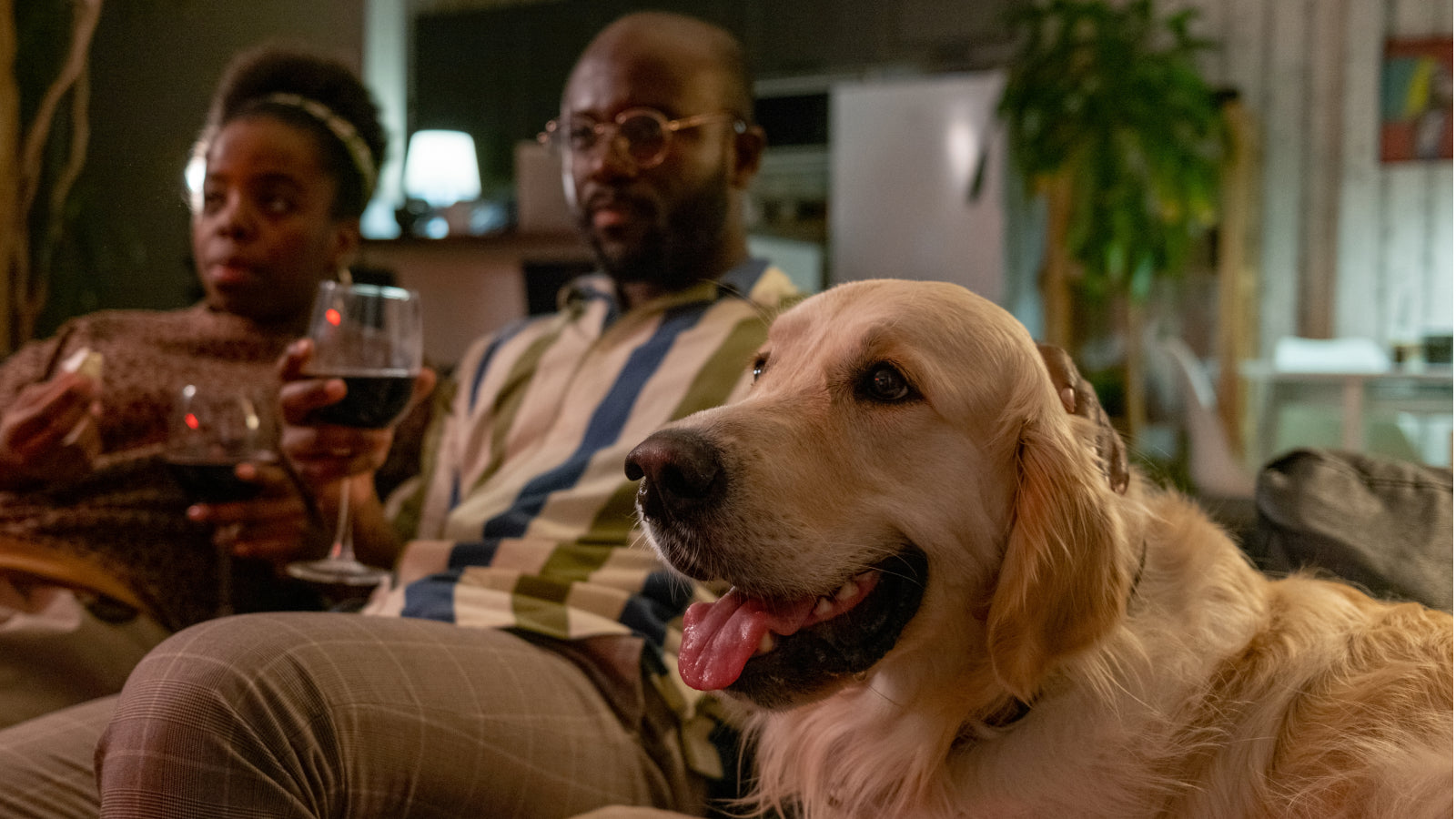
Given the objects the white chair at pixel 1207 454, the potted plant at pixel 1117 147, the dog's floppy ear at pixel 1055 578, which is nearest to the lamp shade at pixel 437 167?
the potted plant at pixel 1117 147

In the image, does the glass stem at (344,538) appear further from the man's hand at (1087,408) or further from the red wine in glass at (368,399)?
the man's hand at (1087,408)

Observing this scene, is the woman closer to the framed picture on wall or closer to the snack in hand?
the snack in hand

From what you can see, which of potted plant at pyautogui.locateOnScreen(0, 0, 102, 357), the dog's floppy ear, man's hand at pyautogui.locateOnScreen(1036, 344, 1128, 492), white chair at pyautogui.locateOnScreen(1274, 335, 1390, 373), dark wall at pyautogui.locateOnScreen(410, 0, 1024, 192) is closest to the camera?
the dog's floppy ear

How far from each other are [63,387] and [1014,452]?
4.00 ft

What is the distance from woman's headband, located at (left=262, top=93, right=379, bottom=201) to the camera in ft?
5.39

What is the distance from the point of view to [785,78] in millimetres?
5922

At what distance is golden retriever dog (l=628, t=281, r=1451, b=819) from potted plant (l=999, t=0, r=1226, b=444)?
145 inches

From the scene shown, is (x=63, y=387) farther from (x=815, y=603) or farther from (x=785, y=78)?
(x=785, y=78)

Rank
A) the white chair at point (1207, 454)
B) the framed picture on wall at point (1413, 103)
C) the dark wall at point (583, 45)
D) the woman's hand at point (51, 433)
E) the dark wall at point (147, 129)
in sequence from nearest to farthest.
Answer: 1. the woman's hand at point (51, 433)
2. the dark wall at point (147, 129)
3. the white chair at point (1207, 454)
4. the framed picture on wall at point (1413, 103)
5. the dark wall at point (583, 45)

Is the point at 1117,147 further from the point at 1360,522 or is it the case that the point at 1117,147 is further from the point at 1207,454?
the point at 1360,522

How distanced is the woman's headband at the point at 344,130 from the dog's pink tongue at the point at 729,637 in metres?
1.19

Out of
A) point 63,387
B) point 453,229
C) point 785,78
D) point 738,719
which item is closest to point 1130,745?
point 738,719

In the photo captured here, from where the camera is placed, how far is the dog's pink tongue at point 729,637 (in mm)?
838

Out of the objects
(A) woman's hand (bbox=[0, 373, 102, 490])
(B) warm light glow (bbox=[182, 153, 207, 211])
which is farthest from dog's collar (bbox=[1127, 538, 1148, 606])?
(B) warm light glow (bbox=[182, 153, 207, 211])
